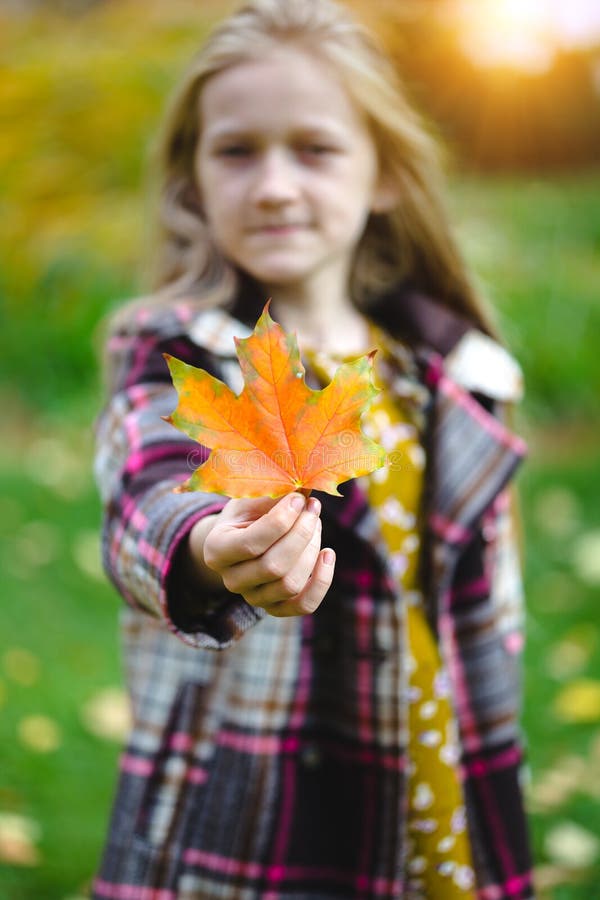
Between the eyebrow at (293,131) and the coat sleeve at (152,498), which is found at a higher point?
the eyebrow at (293,131)

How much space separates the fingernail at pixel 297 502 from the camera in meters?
0.74

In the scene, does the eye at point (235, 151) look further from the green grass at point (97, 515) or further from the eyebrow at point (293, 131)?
the green grass at point (97, 515)

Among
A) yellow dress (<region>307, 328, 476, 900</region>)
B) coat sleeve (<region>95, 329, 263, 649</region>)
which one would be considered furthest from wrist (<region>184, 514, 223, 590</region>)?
yellow dress (<region>307, 328, 476, 900</region>)

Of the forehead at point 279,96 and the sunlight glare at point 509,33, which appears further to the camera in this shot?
the sunlight glare at point 509,33

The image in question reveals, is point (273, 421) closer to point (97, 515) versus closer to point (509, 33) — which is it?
point (97, 515)

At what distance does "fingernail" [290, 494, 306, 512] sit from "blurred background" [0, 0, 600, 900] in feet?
4.35

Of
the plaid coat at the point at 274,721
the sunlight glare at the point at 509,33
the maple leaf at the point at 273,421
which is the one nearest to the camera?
the maple leaf at the point at 273,421

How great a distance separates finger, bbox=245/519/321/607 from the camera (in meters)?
0.76

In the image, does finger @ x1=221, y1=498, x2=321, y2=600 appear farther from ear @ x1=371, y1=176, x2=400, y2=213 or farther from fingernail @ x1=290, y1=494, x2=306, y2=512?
ear @ x1=371, y1=176, x2=400, y2=213

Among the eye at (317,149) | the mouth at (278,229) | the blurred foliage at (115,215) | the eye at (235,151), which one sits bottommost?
the mouth at (278,229)

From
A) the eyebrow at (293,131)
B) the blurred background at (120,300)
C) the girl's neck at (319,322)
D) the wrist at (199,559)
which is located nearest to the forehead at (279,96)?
the eyebrow at (293,131)

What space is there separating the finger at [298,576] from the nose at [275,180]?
26.9 inches

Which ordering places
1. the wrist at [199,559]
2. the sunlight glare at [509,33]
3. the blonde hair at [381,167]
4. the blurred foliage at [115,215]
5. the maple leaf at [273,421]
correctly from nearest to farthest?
the maple leaf at [273,421] < the wrist at [199,559] < the blonde hair at [381,167] < the blurred foliage at [115,215] < the sunlight glare at [509,33]

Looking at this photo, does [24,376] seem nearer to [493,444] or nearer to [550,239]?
[550,239]
